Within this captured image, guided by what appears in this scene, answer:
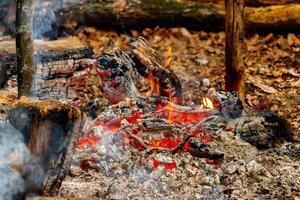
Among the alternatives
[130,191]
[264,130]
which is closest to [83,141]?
[130,191]

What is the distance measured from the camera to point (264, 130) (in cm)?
397

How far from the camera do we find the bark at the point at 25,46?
11.2ft

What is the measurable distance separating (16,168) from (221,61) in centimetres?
398

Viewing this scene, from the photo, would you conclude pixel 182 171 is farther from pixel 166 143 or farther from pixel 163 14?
pixel 163 14

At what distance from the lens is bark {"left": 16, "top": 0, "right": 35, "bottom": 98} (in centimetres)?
340

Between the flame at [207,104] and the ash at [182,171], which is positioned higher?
the flame at [207,104]

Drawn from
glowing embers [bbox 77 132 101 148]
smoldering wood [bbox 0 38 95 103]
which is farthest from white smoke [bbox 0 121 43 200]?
smoldering wood [bbox 0 38 95 103]

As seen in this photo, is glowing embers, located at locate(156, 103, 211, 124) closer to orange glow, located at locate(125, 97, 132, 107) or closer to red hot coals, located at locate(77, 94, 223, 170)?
red hot coals, located at locate(77, 94, 223, 170)

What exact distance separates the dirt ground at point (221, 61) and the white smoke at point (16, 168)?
7.63ft

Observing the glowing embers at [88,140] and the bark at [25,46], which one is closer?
the bark at [25,46]

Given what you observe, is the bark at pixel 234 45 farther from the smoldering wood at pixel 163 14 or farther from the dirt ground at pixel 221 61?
the smoldering wood at pixel 163 14

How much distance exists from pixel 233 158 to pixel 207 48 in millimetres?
3206

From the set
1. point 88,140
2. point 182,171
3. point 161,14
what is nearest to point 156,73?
point 88,140

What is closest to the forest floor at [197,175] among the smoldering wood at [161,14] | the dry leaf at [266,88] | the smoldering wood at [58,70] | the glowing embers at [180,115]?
the glowing embers at [180,115]
